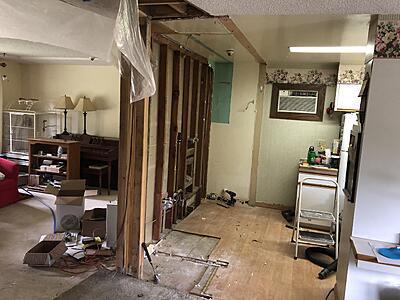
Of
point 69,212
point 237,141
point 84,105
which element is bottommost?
point 69,212

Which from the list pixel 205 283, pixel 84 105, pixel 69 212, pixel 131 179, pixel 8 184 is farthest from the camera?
pixel 84 105

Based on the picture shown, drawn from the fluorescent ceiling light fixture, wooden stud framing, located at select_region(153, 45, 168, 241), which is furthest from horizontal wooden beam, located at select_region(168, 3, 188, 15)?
the fluorescent ceiling light fixture

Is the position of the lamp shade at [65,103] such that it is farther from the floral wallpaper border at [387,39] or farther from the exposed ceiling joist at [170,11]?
the floral wallpaper border at [387,39]

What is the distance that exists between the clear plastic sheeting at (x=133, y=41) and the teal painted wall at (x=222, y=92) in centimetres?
304

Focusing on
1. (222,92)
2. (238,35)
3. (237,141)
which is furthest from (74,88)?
(238,35)

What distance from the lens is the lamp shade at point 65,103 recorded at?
5.97 m

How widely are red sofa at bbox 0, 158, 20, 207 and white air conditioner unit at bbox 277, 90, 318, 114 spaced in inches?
164

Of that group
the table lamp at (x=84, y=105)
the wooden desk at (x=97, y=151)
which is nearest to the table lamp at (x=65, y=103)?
the table lamp at (x=84, y=105)

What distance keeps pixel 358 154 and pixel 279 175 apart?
2.94 meters

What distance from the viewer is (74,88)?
249 inches

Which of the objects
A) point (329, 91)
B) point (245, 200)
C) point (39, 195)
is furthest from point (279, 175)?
point (39, 195)

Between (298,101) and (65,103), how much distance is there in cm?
409

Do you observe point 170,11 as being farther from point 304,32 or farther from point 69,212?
point 69,212

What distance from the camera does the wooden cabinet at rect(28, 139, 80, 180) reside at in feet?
18.5
